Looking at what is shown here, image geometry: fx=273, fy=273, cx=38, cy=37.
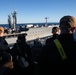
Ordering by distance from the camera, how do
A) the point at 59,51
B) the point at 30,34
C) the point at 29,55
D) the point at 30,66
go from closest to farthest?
the point at 59,51 → the point at 30,66 → the point at 29,55 → the point at 30,34

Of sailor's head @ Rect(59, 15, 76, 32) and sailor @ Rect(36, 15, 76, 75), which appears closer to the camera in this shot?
sailor @ Rect(36, 15, 76, 75)

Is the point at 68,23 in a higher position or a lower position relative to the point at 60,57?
higher

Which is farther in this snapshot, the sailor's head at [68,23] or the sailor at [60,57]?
the sailor's head at [68,23]

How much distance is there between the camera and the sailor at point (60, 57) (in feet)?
11.1

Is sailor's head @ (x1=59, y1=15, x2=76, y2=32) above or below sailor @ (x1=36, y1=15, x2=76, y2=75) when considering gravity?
above

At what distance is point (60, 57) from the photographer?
133 inches

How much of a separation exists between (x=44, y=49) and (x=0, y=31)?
393 centimetres

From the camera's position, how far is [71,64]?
3.38 meters

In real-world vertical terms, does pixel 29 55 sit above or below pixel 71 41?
below

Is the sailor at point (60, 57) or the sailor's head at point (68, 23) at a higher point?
the sailor's head at point (68, 23)

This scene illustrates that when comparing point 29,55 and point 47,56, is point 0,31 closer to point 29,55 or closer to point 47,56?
point 29,55

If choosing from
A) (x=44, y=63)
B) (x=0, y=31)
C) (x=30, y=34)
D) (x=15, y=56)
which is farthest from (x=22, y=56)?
(x=30, y=34)

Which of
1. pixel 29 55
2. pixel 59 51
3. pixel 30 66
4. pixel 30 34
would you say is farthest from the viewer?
pixel 30 34

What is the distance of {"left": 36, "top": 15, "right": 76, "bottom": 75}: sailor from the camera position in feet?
11.1
